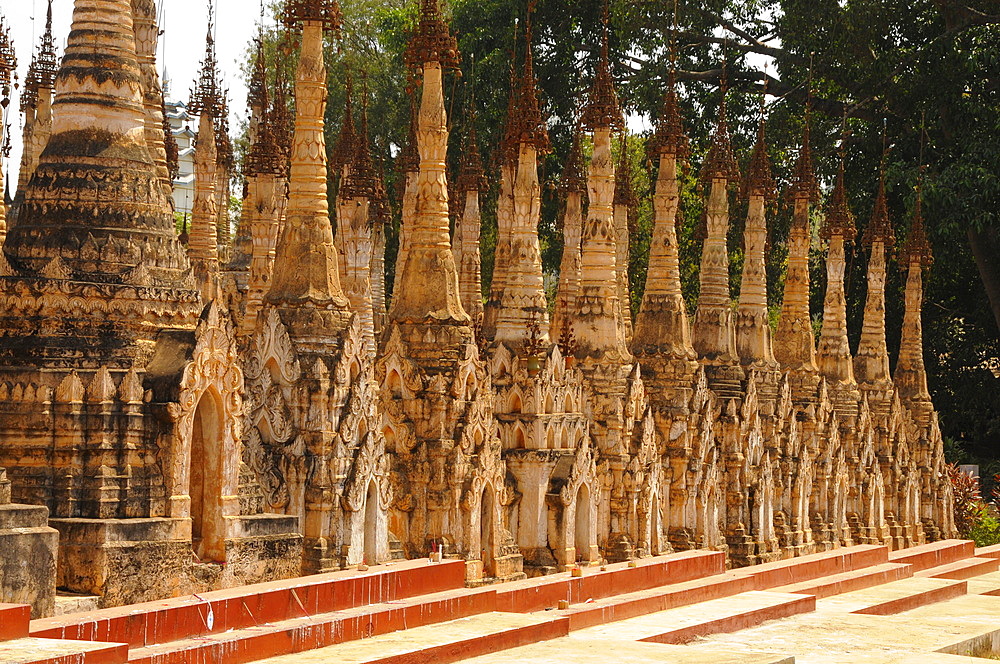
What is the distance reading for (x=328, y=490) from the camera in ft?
48.1

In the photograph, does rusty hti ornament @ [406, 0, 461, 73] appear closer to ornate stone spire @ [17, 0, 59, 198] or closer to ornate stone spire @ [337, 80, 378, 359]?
ornate stone spire @ [337, 80, 378, 359]

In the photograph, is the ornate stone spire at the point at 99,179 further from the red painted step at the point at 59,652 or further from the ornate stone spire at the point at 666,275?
the ornate stone spire at the point at 666,275

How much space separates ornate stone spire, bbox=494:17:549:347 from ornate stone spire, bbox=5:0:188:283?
5822mm

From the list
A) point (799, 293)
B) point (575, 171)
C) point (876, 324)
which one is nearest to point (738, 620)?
point (575, 171)

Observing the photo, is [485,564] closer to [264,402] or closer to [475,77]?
[264,402]

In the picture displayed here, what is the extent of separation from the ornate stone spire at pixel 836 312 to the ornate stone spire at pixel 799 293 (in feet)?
4.56

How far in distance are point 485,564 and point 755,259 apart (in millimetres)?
10384

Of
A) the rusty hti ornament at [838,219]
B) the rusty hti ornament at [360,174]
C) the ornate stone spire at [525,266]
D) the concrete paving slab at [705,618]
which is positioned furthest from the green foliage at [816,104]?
the concrete paving slab at [705,618]

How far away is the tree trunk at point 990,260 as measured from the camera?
36.6 metres

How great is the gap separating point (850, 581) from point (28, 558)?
1248 centimetres

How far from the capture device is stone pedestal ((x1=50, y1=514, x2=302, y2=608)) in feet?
39.2

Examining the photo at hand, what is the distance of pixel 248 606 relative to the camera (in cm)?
1161

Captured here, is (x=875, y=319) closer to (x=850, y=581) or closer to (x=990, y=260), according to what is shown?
(x=990, y=260)

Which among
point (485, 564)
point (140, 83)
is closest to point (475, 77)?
point (485, 564)
